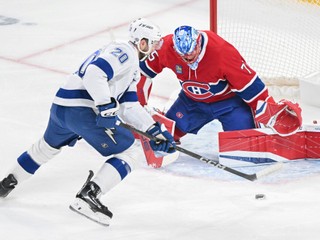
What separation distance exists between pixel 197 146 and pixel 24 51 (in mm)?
1815

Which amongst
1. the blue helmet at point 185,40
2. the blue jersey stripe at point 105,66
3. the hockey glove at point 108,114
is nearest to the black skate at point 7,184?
the hockey glove at point 108,114

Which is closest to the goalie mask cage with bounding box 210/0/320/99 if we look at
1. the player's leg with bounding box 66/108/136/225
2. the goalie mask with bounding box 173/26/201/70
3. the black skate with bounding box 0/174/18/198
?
the goalie mask with bounding box 173/26/201/70

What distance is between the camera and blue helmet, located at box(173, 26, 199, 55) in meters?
3.96

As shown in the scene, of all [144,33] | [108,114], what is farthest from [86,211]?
[144,33]

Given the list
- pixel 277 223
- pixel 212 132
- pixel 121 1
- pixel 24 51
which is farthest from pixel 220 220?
pixel 121 1

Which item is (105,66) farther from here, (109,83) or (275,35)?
(275,35)

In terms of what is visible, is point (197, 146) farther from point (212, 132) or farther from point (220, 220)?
point (220, 220)

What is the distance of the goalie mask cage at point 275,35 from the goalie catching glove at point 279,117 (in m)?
0.84

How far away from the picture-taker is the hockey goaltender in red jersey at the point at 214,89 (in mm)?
4047

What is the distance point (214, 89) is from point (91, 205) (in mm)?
990

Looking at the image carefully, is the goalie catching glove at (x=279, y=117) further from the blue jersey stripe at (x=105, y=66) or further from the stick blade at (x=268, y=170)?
the blue jersey stripe at (x=105, y=66)

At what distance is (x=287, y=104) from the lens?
13.2 feet

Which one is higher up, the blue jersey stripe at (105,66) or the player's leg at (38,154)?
the blue jersey stripe at (105,66)

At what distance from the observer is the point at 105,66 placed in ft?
11.3
